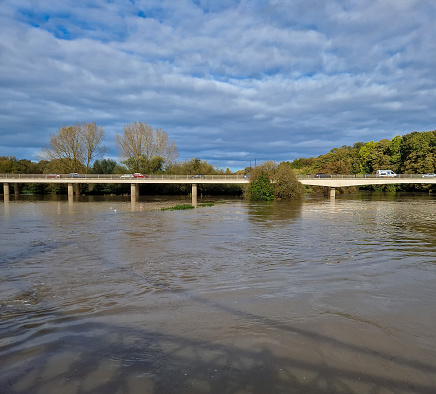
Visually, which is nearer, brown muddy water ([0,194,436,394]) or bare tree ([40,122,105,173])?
brown muddy water ([0,194,436,394])

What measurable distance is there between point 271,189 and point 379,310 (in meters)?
50.1

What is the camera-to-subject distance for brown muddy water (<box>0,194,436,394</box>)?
5.07m

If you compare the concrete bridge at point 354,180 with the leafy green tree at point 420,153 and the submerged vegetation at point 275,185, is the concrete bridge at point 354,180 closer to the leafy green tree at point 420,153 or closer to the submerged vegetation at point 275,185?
the submerged vegetation at point 275,185

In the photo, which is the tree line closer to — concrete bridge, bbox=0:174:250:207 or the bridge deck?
the bridge deck

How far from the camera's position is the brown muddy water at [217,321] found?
507cm

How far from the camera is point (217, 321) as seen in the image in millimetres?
7238

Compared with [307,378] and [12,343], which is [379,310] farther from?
[12,343]

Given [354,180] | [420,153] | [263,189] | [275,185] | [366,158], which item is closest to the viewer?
[263,189]

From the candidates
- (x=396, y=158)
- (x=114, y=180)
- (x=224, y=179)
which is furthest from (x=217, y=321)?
(x=396, y=158)

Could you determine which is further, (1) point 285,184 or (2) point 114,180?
A: (2) point 114,180

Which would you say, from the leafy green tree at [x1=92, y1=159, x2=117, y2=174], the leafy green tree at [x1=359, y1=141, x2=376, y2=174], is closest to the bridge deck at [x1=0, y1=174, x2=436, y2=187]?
the leafy green tree at [x1=92, y1=159, x2=117, y2=174]

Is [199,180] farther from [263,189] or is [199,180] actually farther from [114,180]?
[114,180]

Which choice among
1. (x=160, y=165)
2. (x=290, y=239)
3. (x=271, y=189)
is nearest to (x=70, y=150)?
(x=160, y=165)

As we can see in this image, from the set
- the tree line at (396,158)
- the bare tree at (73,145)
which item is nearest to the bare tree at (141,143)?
the bare tree at (73,145)
